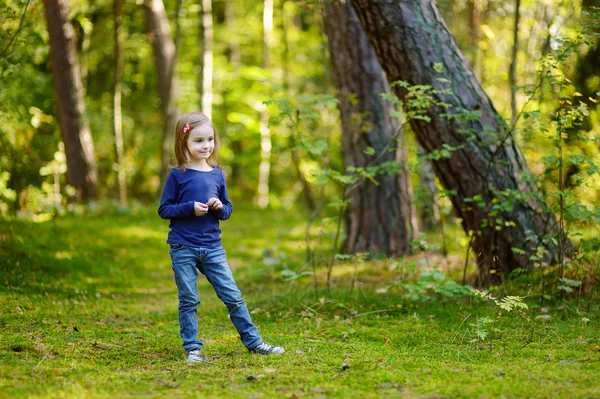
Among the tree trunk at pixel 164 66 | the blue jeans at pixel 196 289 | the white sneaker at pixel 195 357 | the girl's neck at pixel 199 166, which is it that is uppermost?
the tree trunk at pixel 164 66

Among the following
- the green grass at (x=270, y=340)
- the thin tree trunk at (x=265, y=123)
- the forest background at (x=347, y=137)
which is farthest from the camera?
the thin tree trunk at (x=265, y=123)

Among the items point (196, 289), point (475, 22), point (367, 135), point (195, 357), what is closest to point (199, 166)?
point (196, 289)

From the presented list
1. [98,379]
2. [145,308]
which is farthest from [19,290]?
[98,379]

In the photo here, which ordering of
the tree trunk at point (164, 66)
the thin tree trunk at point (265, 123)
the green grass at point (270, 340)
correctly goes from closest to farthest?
1. the green grass at point (270, 340)
2. the tree trunk at point (164, 66)
3. the thin tree trunk at point (265, 123)

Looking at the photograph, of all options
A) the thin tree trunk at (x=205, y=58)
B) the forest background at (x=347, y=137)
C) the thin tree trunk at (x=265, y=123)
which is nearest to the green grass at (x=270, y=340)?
the forest background at (x=347, y=137)

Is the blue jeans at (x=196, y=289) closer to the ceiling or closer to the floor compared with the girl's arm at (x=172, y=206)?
closer to the floor

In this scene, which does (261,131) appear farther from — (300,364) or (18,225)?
(300,364)

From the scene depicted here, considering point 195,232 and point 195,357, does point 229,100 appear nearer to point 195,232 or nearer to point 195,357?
point 195,232

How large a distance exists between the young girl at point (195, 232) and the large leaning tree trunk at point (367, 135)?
3813 mm

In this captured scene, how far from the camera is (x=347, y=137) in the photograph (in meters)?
8.09

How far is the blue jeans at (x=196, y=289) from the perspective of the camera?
4.29 m

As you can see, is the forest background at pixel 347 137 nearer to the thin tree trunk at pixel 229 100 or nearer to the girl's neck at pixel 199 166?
the thin tree trunk at pixel 229 100

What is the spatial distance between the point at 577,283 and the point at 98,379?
369 centimetres

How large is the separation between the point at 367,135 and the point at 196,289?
4221 millimetres
